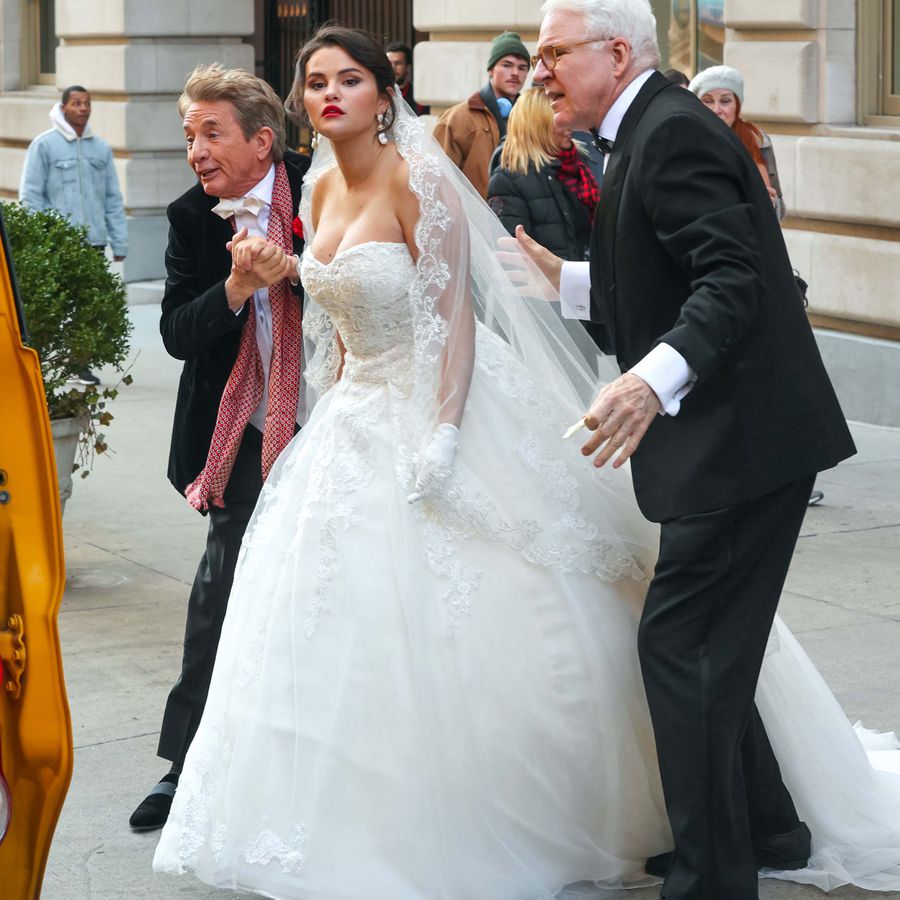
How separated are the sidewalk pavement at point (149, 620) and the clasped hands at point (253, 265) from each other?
143 cm

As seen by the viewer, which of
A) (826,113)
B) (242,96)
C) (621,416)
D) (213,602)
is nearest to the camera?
(621,416)

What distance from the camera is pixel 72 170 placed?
12852mm

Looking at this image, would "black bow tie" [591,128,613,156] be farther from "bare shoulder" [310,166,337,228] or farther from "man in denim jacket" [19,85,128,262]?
"man in denim jacket" [19,85,128,262]

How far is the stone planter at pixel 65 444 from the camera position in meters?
6.97

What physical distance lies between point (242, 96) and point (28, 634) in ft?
6.67

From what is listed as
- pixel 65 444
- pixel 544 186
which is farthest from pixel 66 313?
pixel 544 186

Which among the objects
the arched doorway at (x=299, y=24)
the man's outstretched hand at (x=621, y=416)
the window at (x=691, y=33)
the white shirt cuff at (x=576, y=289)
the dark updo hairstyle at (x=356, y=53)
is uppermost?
the arched doorway at (x=299, y=24)

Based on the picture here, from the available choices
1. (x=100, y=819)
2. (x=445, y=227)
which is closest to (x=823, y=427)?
(x=445, y=227)

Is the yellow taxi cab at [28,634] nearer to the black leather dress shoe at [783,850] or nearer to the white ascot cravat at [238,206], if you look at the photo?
the white ascot cravat at [238,206]

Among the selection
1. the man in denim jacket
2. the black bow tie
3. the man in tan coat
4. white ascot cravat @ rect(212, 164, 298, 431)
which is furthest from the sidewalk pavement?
the man in denim jacket

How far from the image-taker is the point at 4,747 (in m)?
2.83

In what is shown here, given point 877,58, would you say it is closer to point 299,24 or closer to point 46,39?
Result: point 299,24

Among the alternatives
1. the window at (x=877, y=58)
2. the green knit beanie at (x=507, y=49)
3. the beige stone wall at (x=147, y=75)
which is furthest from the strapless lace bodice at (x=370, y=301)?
the beige stone wall at (x=147, y=75)

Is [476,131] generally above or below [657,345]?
above
